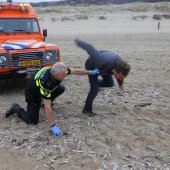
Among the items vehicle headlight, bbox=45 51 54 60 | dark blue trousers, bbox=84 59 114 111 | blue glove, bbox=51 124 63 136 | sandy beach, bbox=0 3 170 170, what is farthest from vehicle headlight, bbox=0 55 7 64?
blue glove, bbox=51 124 63 136

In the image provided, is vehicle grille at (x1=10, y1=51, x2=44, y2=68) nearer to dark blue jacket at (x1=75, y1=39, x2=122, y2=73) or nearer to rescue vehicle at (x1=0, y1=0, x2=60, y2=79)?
rescue vehicle at (x1=0, y1=0, x2=60, y2=79)

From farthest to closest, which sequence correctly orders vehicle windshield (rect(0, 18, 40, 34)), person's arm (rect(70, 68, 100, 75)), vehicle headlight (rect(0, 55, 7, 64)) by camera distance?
1. vehicle windshield (rect(0, 18, 40, 34))
2. vehicle headlight (rect(0, 55, 7, 64))
3. person's arm (rect(70, 68, 100, 75))

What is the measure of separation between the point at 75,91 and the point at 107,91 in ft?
2.52

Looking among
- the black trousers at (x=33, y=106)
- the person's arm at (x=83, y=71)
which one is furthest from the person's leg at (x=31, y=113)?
the person's arm at (x=83, y=71)

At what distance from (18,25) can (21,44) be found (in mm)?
1270

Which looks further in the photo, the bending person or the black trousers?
the black trousers

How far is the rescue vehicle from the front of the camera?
834cm

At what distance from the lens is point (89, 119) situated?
6.67 m

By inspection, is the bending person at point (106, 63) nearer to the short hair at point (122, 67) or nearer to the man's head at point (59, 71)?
the short hair at point (122, 67)

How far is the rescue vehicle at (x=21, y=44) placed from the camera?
8344mm

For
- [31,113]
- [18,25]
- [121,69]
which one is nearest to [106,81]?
[121,69]

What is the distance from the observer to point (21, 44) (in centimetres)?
867

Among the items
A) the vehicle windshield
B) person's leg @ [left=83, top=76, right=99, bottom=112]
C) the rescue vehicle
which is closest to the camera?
person's leg @ [left=83, top=76, right=99, bottom=112]

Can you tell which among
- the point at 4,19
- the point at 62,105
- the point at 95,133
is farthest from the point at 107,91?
the point at 4,19
